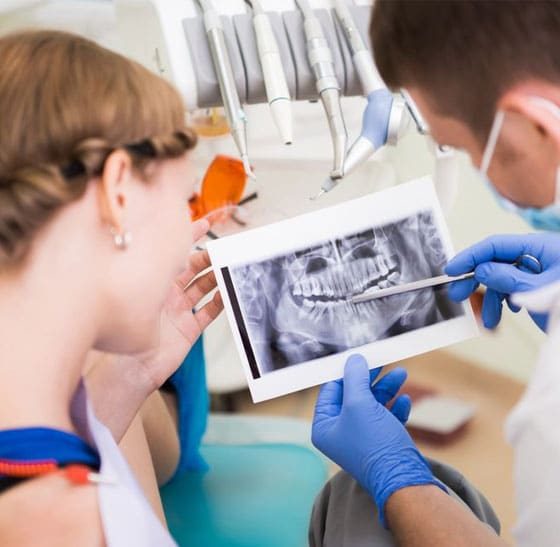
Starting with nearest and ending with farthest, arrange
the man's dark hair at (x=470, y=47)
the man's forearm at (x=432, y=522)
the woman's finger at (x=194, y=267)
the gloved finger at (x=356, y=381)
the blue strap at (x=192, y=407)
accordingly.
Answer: the man's dark hair at (x=470, y=47)
the man's forearm at (x=432, y=522)
the gloved finger at (x=356, y=381)
the woman's finger at (x=194, y=267)
the blue strap at (x=192, y=407)

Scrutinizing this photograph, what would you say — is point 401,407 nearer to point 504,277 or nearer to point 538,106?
point 504,277

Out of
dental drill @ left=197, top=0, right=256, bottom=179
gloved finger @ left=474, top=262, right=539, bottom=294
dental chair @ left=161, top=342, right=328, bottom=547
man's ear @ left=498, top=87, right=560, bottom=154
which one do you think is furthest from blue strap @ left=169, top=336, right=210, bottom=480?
man's ear @ left=498, top=87, right=560, bottom=154

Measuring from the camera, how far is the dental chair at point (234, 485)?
1.12 m

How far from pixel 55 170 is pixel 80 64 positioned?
0.11m

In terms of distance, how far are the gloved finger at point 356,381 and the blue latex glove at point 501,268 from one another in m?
0.18

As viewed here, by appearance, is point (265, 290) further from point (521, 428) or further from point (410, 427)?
point (410, 427)

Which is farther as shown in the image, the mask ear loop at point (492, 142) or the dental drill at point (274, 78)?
the dental drill at point (274, 78)

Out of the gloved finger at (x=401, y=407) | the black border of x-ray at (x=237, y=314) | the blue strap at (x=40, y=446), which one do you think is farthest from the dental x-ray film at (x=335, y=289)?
the blue strap at (x=40, y=446)

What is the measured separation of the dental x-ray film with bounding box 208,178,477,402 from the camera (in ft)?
3.34

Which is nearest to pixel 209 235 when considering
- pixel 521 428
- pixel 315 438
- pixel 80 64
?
pixel 315 438

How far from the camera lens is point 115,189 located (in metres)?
0.67

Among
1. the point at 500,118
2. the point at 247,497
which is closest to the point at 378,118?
the point at 500,118

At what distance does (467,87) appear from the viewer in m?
0.68

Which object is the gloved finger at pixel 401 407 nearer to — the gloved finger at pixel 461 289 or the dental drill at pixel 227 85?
the gloved finger at pixel 461 289
